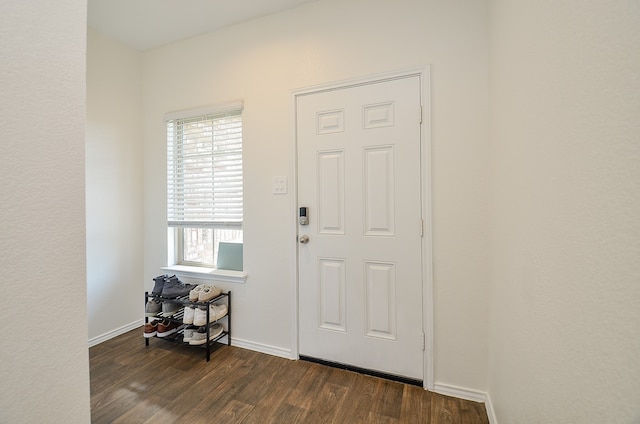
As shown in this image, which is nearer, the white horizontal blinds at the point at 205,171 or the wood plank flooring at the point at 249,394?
the wood plank flooring at the point at 249,394

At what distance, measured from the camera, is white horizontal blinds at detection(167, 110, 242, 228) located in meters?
2.26

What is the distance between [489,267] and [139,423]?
7.00 ft

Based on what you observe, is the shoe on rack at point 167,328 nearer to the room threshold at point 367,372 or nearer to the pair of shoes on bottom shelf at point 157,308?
the pair of shoes on bottom shelf at point 157,308

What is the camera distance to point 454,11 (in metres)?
1.59

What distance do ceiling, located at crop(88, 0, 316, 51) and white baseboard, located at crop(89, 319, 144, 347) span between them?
104 inches

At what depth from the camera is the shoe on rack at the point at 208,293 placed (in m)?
2.09

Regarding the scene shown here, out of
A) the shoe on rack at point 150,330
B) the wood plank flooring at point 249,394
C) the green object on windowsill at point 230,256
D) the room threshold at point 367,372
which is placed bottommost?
the wood plank flooring at point 249,394

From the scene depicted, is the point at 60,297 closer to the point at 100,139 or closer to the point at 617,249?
the point at 617,249

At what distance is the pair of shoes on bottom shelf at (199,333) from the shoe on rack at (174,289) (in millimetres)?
291

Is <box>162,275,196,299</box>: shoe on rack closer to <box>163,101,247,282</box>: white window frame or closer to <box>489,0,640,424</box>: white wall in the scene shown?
<box>163,101,247,282</box>: white window frame

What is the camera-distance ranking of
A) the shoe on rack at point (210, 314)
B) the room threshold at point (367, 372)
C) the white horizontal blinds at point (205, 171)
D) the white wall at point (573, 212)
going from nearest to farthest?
the white wall at point (573, 212), the room threshold at point (367, 372), the shoe on rack at point (210, 314), the white horizontal blinds at point (205, 171)

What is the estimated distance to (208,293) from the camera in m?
2.12

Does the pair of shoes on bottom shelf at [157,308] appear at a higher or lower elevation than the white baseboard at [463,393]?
higher

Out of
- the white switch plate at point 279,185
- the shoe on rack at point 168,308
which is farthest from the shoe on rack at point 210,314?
the white switch plate at point 279,185
